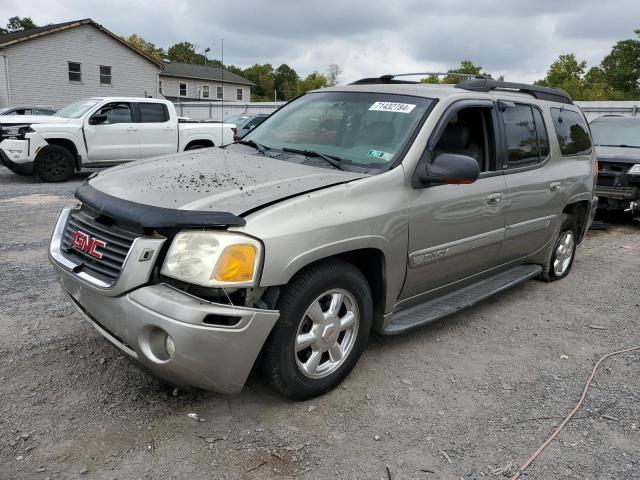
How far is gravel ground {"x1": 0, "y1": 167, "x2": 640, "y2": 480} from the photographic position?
2525mm

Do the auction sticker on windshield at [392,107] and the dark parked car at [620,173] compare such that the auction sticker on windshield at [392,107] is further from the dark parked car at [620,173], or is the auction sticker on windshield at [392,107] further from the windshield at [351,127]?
the dark parked car at [620,173]

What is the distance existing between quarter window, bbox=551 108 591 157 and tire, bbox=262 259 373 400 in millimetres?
2978

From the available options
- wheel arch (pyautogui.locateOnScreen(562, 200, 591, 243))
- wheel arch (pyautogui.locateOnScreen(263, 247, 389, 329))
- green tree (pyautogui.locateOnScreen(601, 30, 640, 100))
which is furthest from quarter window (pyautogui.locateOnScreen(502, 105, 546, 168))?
green tree (pyautogui.locateOnScreen(601, 30, 640, 100))

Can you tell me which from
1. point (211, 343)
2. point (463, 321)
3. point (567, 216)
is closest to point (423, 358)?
point (463, 321)

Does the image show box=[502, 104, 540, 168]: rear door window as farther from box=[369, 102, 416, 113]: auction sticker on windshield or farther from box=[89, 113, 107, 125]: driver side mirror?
box=[89, 113, 107, 125]: driver side mirror

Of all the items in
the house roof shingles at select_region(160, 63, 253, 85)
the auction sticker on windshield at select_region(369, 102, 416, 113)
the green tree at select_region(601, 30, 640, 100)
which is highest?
the green tree at select_region(601, 30, 640, 100)

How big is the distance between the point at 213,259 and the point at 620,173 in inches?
308

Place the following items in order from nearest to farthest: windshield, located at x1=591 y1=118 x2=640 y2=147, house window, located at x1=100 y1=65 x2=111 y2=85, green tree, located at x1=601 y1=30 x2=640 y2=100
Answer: windshield, located at x1=591 y1=118 x2=640 y2=147, house window, located at x1=100 y1=65 x2=111 y2=85, green tree, located at x1=601 y1=30 x2=640 y2=100

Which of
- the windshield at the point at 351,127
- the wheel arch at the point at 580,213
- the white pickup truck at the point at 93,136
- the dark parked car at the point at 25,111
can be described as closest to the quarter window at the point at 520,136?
the windshield at the point at 351,127

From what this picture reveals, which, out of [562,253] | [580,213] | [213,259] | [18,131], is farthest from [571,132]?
[18,131]

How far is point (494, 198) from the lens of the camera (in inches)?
156

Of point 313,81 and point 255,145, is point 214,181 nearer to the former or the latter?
point 255,145

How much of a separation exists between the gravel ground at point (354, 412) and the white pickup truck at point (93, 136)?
7.44 metres

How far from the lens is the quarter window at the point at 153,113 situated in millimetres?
12039
